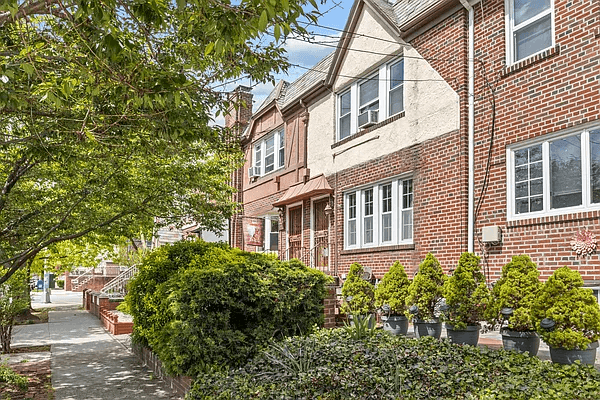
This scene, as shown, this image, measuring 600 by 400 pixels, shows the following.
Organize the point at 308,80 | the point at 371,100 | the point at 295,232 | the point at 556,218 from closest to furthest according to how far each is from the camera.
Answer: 1. the point at 556,218
2. the point at 371,100
3. the point at 295,232
4. the point at 308,80

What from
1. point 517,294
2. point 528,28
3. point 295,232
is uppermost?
point 528,28

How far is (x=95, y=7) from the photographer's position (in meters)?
3.84

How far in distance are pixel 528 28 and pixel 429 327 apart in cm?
602

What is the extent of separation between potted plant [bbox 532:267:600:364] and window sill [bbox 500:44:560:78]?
4.85 m

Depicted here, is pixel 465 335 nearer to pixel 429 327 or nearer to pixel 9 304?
pixel 429 327

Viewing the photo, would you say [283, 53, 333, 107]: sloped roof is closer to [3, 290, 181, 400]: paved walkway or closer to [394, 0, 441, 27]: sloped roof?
[394, 0, 441, 27]: sloped roof

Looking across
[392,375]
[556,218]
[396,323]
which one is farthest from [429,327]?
[556,218]

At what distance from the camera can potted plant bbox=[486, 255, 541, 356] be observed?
667 cm

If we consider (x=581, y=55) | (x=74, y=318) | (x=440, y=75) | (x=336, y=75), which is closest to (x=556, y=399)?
(x=581, y=55)

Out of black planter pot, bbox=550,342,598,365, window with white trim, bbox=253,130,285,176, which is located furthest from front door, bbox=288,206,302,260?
black planter pot, bbox=550,342,598,365

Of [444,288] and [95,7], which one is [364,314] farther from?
[95,7]

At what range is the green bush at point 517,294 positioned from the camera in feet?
21.8

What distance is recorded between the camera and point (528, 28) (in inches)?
399

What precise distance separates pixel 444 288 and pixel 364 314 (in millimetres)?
1806
